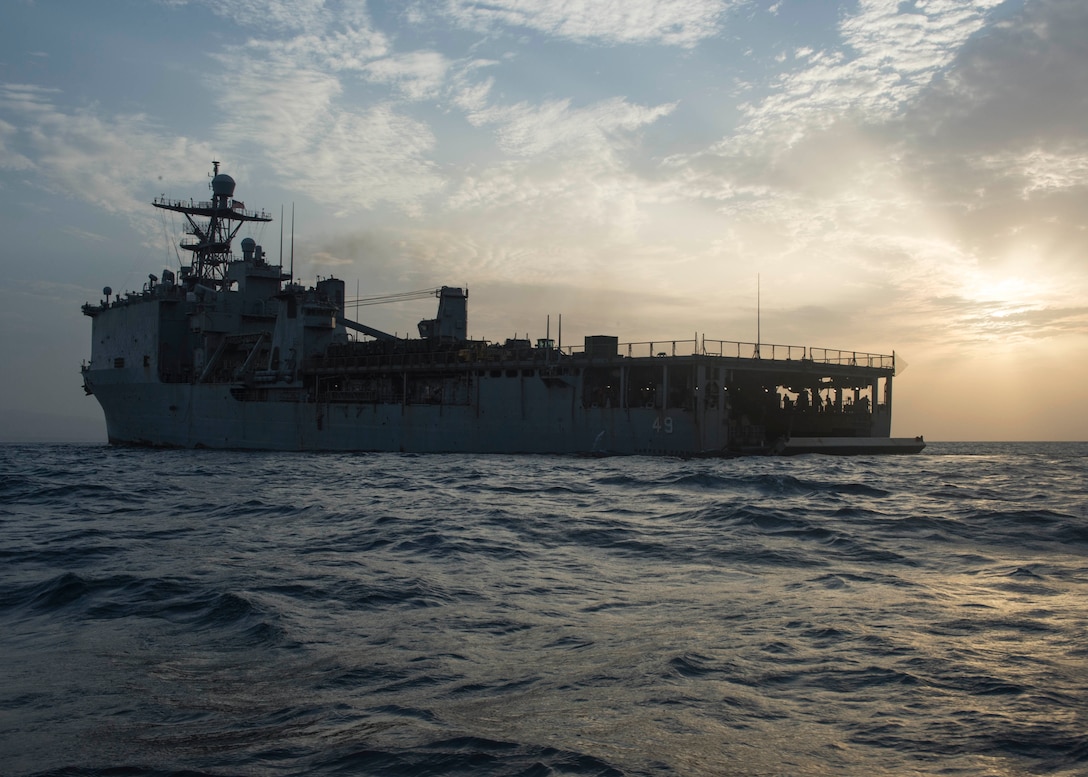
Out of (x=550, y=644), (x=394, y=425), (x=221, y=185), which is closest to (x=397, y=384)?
(x=394, y=425)

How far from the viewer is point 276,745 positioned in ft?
18.9

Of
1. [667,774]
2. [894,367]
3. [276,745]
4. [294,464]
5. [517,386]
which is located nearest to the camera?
[667,774]

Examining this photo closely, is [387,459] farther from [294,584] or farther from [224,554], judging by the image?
[294,584]

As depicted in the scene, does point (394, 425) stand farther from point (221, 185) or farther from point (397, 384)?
point (221, 185)

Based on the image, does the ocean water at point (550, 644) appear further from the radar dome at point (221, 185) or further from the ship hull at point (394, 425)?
the radar dome at point (221, 185)

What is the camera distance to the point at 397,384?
170 ft

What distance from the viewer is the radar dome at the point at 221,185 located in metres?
66.2

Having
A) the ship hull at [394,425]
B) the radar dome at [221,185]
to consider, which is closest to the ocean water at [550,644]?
the ship hull at [394,425]

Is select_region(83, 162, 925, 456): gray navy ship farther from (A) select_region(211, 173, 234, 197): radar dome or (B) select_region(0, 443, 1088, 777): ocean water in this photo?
(B) select_region(0, 443, 1088, 777): ocean water

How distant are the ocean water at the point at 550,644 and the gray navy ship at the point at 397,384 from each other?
78.8ft

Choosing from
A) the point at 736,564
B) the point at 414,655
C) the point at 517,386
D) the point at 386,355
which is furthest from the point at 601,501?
the point at 386,355

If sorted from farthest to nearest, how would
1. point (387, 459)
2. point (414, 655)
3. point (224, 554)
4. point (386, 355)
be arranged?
point (386, 355) → point (387, 459) → point (224, 554) → point (414, 655)

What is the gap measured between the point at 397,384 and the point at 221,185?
27.4 meters

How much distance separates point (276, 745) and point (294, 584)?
5606 mm
